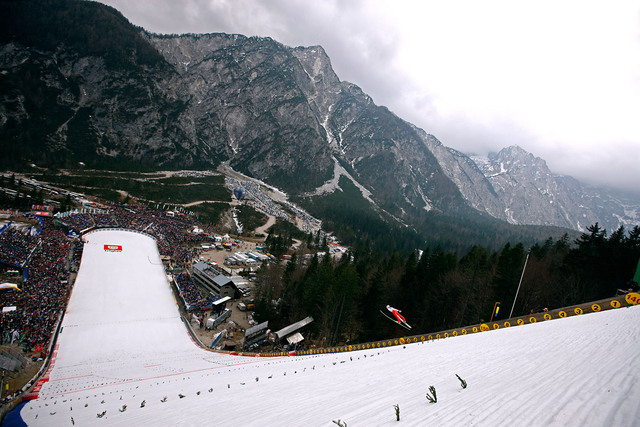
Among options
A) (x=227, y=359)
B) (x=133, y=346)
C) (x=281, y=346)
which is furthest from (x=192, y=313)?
(x=227, y=359)

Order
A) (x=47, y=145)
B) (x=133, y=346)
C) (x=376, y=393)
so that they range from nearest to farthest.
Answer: (x=376, y=393), (x=133, y=346), (x=47, y=145)

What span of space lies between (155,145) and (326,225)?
9454cm

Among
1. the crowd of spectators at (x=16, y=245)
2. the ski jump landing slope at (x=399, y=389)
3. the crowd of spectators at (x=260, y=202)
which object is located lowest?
the crowd of spectators at (x=16, y=245)

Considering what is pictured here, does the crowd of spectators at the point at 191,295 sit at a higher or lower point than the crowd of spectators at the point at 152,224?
lower

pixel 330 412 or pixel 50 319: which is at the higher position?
pixel 330 412

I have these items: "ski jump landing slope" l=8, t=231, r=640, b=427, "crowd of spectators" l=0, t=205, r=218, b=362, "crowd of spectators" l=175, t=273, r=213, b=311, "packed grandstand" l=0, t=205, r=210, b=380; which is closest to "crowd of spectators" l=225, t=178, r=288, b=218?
"packed grandstand" l=0, t=205, r=210, b=380

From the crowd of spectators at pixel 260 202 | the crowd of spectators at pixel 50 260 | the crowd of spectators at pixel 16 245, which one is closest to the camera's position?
the crowd of spectators at pixel 50 260

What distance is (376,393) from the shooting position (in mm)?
6805

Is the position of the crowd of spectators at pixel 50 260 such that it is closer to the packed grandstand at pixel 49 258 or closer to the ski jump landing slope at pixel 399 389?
the packed grandstand at pixel 49 258

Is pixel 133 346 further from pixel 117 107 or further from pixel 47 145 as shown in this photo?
pixel 117 107

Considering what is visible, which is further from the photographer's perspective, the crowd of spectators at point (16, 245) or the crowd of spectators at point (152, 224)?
the crowd of spectators at point (152, 224)

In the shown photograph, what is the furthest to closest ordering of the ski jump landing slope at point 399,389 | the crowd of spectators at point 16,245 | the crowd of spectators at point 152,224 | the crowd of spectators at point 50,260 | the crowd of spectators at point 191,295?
the crowd of spectators at point 152,224, the crowd of spectators at point 191,295, the crowd of spectators at point 16,245, the crowd of spectators at point 50,260, the ski jump landing slope at point 399,389

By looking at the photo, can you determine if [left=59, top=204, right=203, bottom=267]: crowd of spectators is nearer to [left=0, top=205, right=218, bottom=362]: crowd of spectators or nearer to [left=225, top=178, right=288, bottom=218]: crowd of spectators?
[left=0, top=205, right=218, bottom=362]: crowd of spectators

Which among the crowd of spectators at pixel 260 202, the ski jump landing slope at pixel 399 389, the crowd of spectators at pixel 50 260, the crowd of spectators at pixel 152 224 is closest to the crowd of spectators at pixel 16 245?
the crowd of spectators at pixel 50 260
